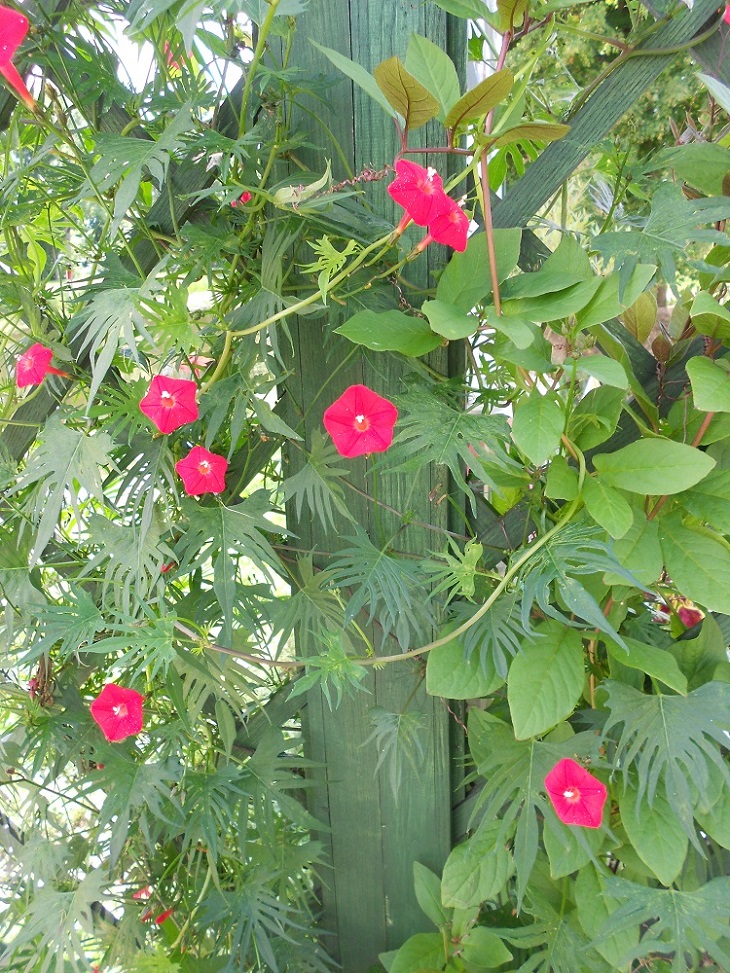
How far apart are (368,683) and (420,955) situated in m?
0.38

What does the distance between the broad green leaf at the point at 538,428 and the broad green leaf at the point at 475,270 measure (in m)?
0.12

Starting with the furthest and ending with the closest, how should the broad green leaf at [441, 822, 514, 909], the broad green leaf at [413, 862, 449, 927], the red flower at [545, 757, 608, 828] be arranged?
the broad green leaf at [413, 862, 449, 927] → the broad green leaf at [441, 822, 514, 909] → the red flower at [545, 757, 608, 828]

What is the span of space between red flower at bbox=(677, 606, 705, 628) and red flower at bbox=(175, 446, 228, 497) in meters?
0.64

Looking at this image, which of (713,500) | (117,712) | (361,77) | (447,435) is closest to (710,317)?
(713,500)

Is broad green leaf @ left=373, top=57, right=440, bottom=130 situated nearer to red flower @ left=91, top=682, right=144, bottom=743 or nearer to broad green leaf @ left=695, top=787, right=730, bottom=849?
red flower @ left=91, top=682, right=144, bottom=743

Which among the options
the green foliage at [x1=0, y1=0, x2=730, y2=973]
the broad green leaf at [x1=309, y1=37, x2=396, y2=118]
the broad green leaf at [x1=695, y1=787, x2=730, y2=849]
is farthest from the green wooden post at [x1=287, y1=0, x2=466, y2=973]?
the broad green leaf at [x1=695, y1=787, x2=730, y2=849]

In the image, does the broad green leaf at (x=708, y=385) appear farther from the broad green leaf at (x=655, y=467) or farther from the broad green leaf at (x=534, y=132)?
the broad green leaf at (x=534, y=132)

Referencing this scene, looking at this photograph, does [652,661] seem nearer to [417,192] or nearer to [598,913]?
[598,913]

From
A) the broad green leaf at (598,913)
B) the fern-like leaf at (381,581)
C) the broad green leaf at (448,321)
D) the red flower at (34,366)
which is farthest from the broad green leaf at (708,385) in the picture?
the red flower at (34,366)

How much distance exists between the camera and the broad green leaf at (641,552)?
2.70 feet

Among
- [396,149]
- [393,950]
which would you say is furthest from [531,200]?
[393,950]

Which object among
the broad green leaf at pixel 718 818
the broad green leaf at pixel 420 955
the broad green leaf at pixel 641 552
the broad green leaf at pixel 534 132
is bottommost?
the broad green leaf at pixel 420 955

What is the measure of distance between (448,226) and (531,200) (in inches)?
7.9

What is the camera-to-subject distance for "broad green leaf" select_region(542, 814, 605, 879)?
932 millimetres
